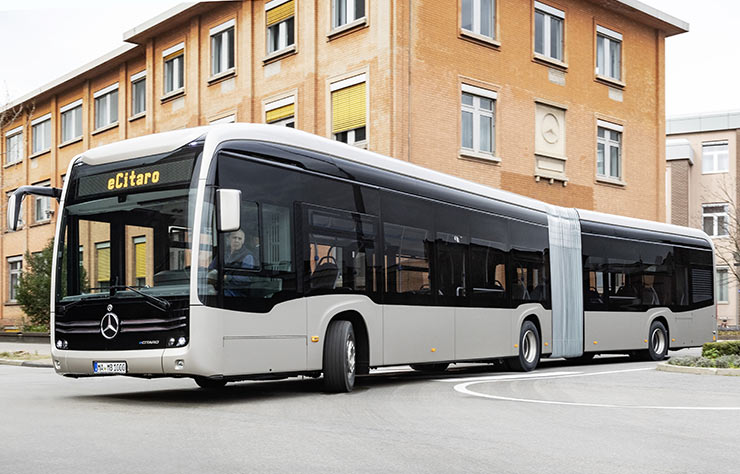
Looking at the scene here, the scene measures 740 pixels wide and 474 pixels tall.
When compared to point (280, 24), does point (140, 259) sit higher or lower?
lower

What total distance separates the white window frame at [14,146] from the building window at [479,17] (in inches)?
1024

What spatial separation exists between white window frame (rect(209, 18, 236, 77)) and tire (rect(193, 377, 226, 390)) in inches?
699

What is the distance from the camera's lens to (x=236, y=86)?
Answer: 98.1ft

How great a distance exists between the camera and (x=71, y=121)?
41.9 metres

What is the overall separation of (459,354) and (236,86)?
1645 centimetres

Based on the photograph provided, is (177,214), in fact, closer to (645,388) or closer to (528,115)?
(645,388)

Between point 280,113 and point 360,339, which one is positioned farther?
point 280,113

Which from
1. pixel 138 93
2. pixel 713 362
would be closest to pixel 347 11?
pixel 138 93

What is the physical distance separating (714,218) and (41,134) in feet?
121

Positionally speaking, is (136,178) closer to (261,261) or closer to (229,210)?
(229,210)

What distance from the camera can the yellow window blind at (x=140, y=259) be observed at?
11.2 m

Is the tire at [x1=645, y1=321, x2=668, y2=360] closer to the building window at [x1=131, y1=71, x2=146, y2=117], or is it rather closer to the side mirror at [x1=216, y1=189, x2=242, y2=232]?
the side mirror at [x1=216, y1=189, x2=242, y2=232]

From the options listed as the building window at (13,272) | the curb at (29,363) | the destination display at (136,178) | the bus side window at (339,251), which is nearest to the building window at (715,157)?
the building window at (13,272)

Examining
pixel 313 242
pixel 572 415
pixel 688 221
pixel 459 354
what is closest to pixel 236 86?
pixel 459 354
